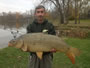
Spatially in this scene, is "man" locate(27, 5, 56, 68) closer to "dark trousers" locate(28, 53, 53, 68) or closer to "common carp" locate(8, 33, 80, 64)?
"dark trousers" locate(28, 53, 53, 68)

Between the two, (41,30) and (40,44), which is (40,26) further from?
(40,44)

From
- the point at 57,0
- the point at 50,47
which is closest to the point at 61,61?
the point at 50,47

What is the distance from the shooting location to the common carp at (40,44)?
2.79 meters

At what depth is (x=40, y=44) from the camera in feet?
9.17

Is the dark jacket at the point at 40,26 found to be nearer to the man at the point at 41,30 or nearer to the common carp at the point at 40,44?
the man at the point at 41,30

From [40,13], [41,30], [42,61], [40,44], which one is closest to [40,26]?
[41,30]

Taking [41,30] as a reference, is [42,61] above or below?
below

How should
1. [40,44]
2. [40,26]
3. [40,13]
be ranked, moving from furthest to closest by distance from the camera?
[40,26] → [40,13] → [40,44]

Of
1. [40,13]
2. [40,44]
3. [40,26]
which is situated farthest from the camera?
[40,26]

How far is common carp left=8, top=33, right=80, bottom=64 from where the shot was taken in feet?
9.14

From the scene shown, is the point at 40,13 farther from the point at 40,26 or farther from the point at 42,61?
the point at 42,61

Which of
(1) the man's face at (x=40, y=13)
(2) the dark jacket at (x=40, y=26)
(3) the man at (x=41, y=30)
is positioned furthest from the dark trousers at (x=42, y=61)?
(1) the man's face at (x=40, y=13)

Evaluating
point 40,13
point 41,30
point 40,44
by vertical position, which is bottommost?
point 40,44

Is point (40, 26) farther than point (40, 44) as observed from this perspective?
Yes
